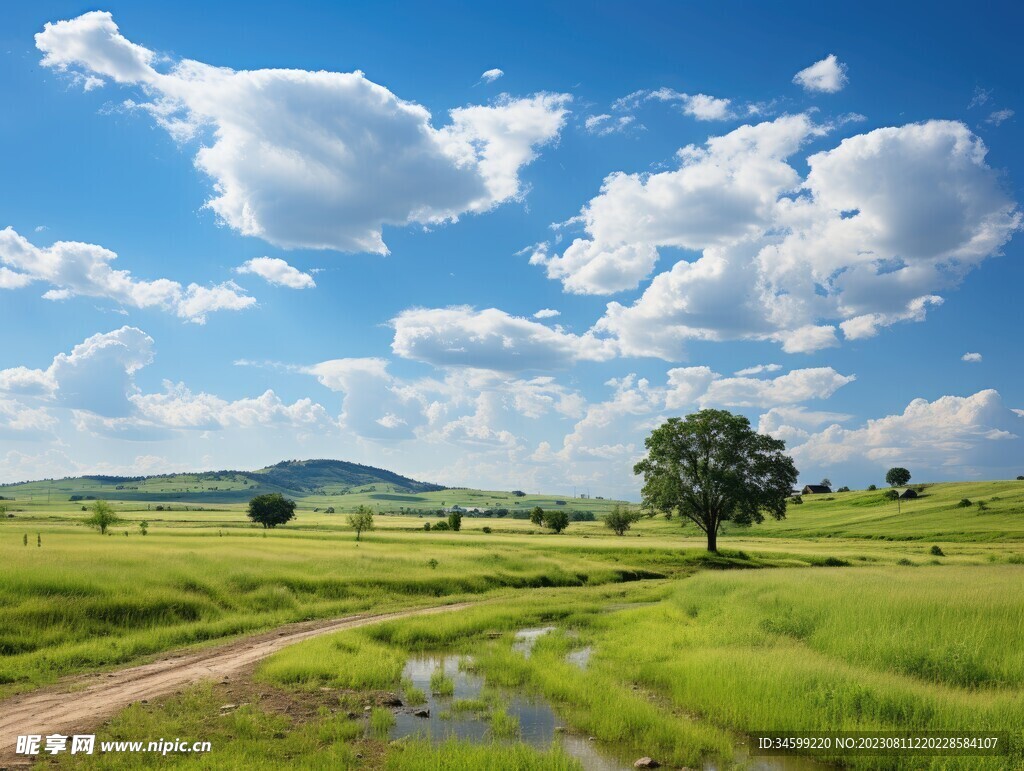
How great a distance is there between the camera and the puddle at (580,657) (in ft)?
63.7

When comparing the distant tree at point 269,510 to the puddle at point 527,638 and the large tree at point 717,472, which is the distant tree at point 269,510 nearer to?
the large tree at point 717,472

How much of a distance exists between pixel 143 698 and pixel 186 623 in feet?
36.7

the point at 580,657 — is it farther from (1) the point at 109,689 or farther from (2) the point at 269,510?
(2) the point at 269,510

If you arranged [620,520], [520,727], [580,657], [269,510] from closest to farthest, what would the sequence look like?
[520,727] → [580,657] → [620,520] → [269,510]

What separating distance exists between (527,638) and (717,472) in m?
44.0

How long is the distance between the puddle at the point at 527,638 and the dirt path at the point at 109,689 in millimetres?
7346

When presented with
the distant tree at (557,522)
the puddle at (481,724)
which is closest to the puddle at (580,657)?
the puddle at (481,724)

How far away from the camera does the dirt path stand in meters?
12.9

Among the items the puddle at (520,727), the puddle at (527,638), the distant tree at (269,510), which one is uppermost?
the puddle at (520,727)

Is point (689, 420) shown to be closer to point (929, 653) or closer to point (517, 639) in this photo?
point (517, 639)

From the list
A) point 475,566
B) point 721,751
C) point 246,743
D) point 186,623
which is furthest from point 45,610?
point 475,566

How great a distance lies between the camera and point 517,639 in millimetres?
23875

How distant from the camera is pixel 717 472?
63.2m

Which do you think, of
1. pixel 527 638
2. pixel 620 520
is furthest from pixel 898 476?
pixel 527 638
